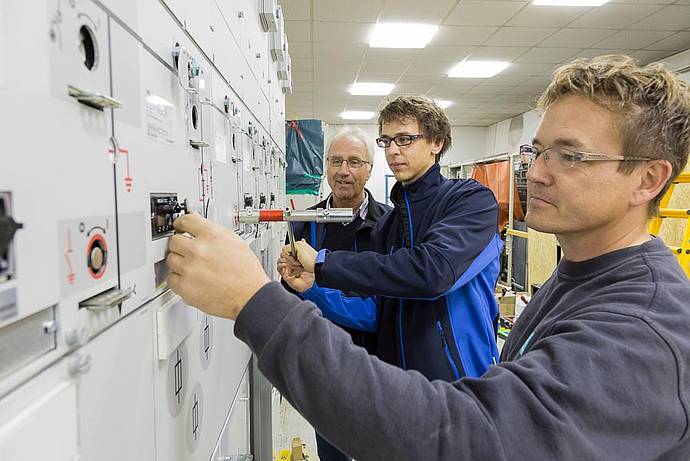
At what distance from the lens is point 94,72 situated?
490 mm

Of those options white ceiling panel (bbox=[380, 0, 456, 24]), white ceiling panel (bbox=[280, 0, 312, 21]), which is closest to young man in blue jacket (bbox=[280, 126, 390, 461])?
white ceiling panel (bbox=[280, 0, 312, 21])

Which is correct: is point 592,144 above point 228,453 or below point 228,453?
above

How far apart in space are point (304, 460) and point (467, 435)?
216cm

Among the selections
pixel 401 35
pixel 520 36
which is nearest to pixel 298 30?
pixel 401 35

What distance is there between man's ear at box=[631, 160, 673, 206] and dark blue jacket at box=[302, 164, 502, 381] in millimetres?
494

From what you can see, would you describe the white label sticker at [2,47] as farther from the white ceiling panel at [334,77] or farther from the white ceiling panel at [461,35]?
the white ceiling panel at [334,77]

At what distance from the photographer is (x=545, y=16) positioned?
13.7ft

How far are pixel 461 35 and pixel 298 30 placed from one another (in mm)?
1626

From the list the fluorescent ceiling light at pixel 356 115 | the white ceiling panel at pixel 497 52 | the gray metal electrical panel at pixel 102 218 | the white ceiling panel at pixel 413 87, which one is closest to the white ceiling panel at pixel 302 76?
the white ceiling panel at pixel 413 87

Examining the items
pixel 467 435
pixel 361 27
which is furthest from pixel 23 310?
pixel 361 27

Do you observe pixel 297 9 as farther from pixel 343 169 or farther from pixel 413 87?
pixel 413 87

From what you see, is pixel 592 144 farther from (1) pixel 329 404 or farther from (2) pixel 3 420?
(2) pixel 3 420

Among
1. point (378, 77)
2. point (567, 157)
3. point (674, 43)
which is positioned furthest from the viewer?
point (378, 77)

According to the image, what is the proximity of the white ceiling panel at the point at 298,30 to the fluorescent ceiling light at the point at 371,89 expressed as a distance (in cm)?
200
